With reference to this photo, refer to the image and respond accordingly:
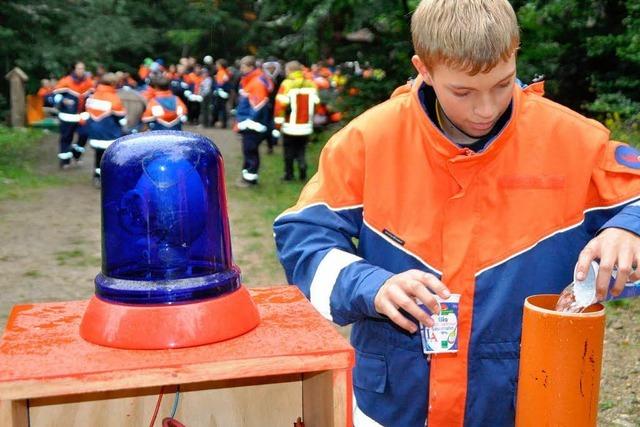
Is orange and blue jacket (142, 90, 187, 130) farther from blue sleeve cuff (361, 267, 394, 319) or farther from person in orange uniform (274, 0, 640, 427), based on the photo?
blue sleeve cuff (361, 267, 394, 319)

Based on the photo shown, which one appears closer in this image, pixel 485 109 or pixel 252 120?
pixel 485 109

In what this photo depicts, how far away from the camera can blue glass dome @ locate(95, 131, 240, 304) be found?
1.59 meters

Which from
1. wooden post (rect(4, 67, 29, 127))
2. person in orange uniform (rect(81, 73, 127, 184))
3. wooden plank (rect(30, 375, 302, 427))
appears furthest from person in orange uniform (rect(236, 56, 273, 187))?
wooden post (rect(4, 67, 29, 127))

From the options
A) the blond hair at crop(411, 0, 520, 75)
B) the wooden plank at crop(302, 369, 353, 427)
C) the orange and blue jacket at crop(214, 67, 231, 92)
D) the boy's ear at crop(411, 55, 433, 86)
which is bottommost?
the orange and blue jacket at crop(214, 67, 231, 92)

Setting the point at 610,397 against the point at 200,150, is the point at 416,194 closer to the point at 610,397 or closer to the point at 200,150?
the point at 200,150

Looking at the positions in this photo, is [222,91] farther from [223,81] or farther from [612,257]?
[612,257]

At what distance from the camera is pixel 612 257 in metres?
1.62

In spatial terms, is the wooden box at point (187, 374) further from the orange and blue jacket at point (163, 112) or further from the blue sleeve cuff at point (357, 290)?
the orange and blue jacket at point (163, 112)

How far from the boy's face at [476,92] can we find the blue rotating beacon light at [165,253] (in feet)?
1.68

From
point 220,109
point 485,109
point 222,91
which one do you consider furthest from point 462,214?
point 220,109

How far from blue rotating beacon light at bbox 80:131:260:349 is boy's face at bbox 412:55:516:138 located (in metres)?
0.51

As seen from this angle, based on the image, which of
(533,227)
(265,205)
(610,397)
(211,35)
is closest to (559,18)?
(265,205)

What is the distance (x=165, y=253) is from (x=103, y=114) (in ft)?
38.4

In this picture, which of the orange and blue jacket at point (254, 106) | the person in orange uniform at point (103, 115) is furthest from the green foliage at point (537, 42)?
the person in orange uniform at point (103, 115)
